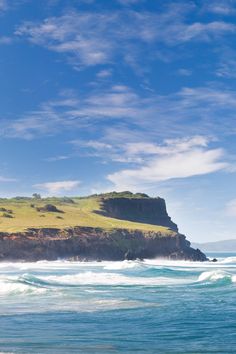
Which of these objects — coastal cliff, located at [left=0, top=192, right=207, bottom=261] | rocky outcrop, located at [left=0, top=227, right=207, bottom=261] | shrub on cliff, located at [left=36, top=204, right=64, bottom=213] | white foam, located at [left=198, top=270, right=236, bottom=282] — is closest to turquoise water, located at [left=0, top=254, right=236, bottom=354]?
white foam, located at [left=198, top=270, right=236, bottom=282]

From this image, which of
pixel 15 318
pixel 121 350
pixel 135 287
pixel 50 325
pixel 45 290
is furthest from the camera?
pixel 135 287

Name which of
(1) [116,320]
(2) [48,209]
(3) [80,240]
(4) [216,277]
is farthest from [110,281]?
(2) [48,209]

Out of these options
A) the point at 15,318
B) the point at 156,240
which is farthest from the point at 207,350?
the point at 156,240

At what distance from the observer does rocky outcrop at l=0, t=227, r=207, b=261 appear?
127 metres

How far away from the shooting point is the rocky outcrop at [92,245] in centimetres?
12736

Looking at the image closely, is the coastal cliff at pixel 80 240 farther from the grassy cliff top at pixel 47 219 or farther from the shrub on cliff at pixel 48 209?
the shrub on cliff at pixel 48 209

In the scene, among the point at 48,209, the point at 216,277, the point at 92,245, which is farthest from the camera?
the point at 48,209

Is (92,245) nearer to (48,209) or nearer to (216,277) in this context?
(48,209)

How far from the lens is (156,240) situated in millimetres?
155875

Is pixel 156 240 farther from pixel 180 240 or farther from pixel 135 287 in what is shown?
pixel 135 287

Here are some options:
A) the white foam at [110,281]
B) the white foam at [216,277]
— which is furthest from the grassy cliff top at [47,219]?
the white foam at [216,277]

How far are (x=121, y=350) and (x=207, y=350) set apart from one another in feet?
10.8

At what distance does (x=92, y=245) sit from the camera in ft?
463

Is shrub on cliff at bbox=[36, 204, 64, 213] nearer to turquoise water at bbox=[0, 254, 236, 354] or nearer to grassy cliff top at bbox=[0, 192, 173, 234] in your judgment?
grassy cliff top at bbox=[0, 192, 173, 234]
